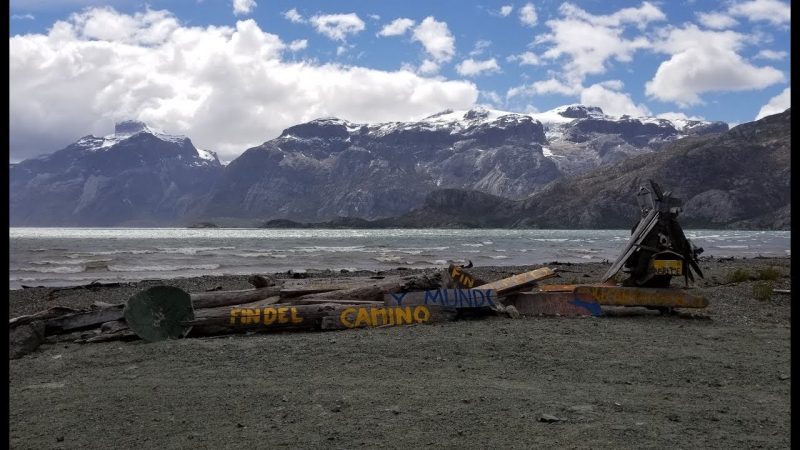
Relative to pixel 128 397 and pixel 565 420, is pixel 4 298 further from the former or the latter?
pixel 128 397

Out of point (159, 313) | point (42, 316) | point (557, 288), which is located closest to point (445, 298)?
point (557, 288)

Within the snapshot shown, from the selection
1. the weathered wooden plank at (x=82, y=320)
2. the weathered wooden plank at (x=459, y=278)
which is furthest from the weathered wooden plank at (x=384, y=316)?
the weathered wooden plank at (x=82, y=320)

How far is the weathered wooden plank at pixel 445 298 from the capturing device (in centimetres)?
1162

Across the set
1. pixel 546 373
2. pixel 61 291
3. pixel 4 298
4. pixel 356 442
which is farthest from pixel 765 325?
pixel 61 291

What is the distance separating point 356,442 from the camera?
5457 millimetres

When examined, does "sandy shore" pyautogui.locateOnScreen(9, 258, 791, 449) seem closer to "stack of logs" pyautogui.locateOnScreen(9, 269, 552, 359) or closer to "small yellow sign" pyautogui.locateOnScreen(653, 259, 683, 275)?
"stack of logs" pyautogui.locateOnScreen(9, 269, 552, 359)

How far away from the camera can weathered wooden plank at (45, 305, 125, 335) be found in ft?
36.6

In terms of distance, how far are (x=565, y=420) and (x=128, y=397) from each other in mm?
4966

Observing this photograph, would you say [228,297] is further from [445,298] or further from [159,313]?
[445,298]

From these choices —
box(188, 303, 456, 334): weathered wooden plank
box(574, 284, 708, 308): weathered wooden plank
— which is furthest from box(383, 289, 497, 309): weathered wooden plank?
box(574, 284, 708, 308): weathered wooden plank

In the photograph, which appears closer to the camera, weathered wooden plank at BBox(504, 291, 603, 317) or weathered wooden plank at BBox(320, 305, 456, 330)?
weathered wooden plank at BBox(320, 305, 456, 330)

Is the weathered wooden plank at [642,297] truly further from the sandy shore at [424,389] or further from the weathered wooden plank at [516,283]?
the weathered wooden plank at [516,283]

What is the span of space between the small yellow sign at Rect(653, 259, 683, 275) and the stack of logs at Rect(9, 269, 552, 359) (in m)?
3.27

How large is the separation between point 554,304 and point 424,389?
5.92 m
